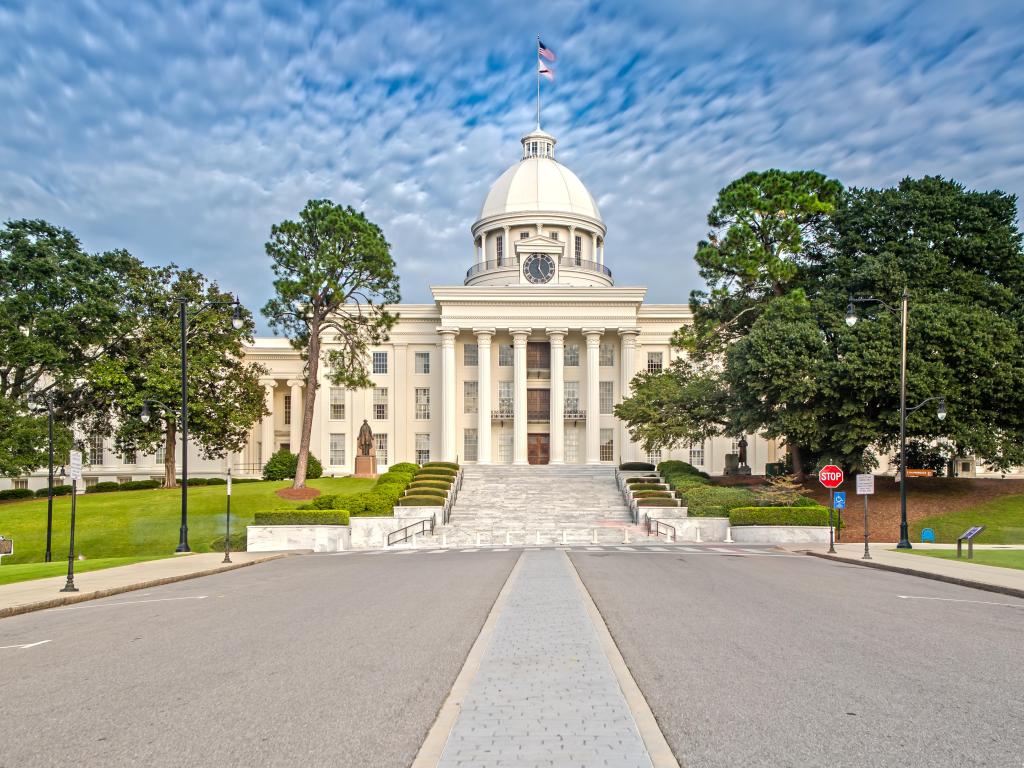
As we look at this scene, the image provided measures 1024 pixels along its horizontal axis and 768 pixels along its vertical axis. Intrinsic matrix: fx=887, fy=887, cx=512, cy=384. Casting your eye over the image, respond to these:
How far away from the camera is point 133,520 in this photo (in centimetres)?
4075

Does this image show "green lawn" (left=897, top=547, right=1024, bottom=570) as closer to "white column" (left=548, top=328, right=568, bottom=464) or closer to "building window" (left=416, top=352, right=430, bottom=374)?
"white column" (left=548, top=328, right=568, bottom=464)

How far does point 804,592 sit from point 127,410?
146ft

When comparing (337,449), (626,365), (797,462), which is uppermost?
(626,365)

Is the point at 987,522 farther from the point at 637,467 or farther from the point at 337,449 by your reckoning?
the point at 337,449

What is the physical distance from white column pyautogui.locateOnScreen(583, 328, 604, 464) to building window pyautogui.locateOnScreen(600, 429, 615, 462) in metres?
1.54

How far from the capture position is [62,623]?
13305 mm

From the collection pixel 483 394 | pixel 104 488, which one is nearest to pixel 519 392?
pixel 483 394

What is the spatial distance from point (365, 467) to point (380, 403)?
41.5ft

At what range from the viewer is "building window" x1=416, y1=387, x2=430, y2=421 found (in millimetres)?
69125

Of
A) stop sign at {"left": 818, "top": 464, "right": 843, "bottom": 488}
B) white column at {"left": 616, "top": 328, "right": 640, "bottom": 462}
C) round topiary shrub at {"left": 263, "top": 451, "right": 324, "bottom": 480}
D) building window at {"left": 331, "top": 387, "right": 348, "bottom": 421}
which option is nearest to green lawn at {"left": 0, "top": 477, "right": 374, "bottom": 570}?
round topiary shrub at {"left": 263, "top": 451, "right": 324, "bottom": 480}

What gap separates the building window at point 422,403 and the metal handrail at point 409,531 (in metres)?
28.5

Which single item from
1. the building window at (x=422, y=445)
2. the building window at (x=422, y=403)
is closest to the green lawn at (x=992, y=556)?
the building window at (x=422, y=445)

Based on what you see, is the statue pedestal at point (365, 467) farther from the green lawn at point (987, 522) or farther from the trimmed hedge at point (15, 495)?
the green lawn at point (987, 522)

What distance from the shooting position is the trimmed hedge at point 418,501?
136 feet
